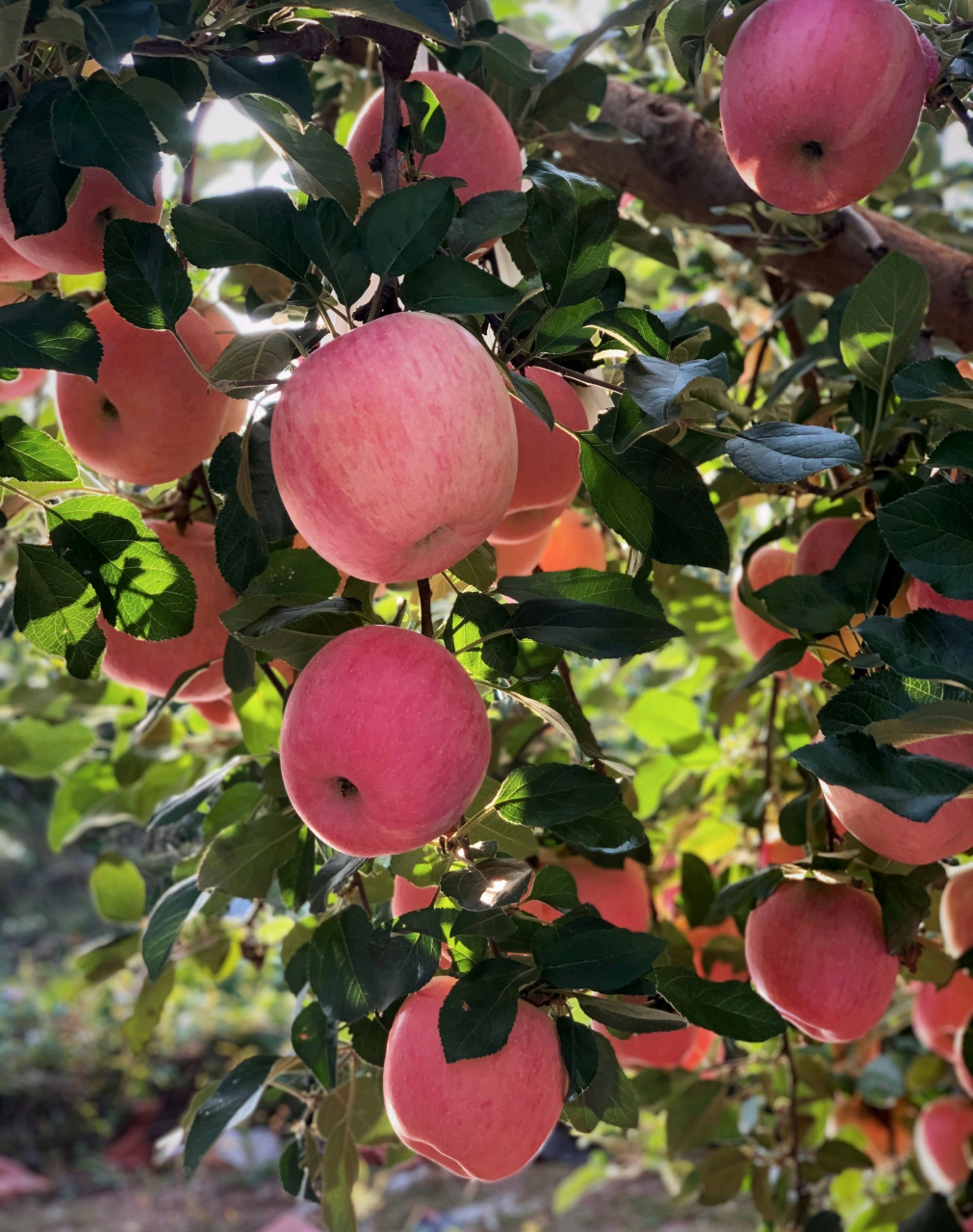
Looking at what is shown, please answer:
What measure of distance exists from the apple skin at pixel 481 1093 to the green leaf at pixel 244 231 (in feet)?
1.48

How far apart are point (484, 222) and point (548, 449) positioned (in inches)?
7.5

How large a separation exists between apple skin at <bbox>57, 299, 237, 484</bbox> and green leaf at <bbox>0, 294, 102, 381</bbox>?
0.17 meters

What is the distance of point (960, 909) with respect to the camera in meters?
0.98

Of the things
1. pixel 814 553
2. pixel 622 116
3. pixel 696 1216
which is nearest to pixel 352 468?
pixel 814 553

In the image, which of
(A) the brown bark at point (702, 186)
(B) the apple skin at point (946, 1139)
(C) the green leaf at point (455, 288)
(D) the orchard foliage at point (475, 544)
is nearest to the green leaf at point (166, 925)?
(D) the orchard foliage at point (475, 544)

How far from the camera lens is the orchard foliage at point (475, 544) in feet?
1.89

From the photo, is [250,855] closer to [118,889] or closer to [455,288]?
[455,288]

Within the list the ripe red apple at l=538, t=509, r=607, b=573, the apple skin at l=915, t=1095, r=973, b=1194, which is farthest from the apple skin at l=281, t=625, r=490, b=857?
the apple skin at l=915, t=1095, r=973, b=1194

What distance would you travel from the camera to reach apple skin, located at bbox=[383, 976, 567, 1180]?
2.15ft

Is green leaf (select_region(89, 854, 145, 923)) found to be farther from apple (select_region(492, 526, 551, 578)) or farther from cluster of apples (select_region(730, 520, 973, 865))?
cluster of apples (select_region(730, 520, 973, 865))

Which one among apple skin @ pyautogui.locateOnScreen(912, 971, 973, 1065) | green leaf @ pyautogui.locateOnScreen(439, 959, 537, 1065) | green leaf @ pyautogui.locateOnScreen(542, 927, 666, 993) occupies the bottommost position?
apple skin @ pyautogui.locateOnScreen(912, 971, 973, 1065)

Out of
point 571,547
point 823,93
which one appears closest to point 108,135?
point 823,93

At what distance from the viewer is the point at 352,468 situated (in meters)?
0.54

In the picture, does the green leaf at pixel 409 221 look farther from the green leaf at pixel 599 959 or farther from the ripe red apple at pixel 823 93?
→ the green leaf at pixel 599 959
